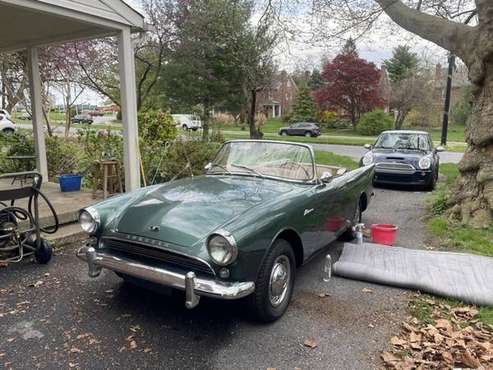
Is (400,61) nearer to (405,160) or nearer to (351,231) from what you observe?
(405,160)

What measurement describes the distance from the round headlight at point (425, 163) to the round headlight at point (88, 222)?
7287 mm

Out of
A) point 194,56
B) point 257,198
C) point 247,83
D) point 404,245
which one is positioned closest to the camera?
point 257,198

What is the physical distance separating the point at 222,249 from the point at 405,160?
23.3 feet

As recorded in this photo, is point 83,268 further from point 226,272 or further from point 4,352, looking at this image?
point 226,272

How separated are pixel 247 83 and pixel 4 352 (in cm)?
1631

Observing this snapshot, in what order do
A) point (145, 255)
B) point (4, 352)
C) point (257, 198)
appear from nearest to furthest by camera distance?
point (4, 352) < point (145, 255) < point (257, 198)

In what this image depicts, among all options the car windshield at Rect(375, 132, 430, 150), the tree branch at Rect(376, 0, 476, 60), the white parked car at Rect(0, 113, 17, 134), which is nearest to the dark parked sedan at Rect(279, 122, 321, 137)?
the white parked car at Rect(0, 113, 17, 134)

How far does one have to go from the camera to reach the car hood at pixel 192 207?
114 inches

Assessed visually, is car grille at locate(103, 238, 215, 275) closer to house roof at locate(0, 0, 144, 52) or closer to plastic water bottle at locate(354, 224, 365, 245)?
plastic water bottle at locate(354, 224, 365, 245)

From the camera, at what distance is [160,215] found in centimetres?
311

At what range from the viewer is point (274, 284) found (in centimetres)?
309

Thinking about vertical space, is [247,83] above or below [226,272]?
above

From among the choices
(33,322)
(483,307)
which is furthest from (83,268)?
(483,307)

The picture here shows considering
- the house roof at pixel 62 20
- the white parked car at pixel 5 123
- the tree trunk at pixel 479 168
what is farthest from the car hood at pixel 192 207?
the white parked car at pixel 5 123
